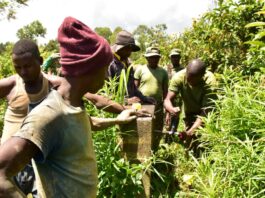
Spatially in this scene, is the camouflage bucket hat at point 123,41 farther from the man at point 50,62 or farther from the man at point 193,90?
the man at point 50,62

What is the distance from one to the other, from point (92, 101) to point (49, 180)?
174 centimetres

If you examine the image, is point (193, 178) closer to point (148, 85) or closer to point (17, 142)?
point (17, 142)

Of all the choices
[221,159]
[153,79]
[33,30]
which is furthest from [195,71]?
[33,30]

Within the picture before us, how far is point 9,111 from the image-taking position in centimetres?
289

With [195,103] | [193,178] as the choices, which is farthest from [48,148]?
[195,103]

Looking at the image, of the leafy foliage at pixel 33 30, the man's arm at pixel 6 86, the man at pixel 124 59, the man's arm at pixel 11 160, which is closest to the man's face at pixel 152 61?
the man at pixel 124 59

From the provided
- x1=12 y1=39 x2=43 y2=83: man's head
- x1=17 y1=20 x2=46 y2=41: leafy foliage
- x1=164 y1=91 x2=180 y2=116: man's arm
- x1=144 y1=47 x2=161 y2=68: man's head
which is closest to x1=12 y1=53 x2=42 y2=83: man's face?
x1=12 y1=39 x2=43 y2=83: man's head

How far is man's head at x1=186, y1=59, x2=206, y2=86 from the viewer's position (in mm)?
4398

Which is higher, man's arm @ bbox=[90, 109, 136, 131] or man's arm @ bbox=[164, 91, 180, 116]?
man's arm @ bbox=[90, 109, 136, 131]

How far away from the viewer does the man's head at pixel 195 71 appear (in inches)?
173

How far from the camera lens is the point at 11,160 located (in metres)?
1.27

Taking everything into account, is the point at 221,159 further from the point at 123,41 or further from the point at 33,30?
the point at 33,30

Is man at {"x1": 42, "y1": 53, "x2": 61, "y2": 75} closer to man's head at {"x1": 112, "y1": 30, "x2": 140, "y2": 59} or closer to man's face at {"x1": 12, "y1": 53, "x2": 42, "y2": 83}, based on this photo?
man's head at {"x1": 112, "y1": 30, "x2": 140, "y2": 59}

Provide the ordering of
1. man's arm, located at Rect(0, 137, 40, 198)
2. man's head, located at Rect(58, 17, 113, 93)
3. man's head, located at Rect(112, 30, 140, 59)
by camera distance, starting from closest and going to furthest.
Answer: man's arm, located at Rect(0, 137, 40, 198) < man's head, located at Rect(58, 17, 113, 93) < man's head, located at Rect(112, 30, 140, 59)
